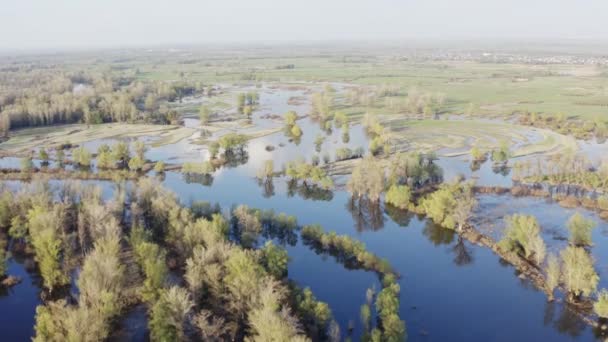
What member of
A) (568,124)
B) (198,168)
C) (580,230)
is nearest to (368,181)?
(580,230)

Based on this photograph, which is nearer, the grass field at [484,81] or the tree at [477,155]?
the tree at [477,155]

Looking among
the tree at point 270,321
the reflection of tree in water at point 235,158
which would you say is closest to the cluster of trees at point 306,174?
the reflection of tree in water at point 235,158

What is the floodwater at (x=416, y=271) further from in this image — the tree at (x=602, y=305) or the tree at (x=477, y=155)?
the tree at (x=477, y=155)

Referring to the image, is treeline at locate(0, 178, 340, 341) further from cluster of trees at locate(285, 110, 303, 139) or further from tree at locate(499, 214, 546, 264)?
cluster of trees at locate(285, 110, 303, 139)

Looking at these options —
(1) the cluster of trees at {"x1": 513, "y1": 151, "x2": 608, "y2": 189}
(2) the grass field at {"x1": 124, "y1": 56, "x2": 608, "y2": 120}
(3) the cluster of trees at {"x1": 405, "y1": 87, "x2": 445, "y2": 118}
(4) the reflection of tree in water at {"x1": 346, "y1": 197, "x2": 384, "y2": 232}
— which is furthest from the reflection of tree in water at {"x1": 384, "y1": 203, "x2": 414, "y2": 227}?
(2) the grass field at {"x1": 124, "y1": 56, "x2": 608, "y2": 120}

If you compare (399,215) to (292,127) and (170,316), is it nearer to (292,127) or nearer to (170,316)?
(170,316)

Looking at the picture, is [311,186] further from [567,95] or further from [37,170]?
[567,95]
